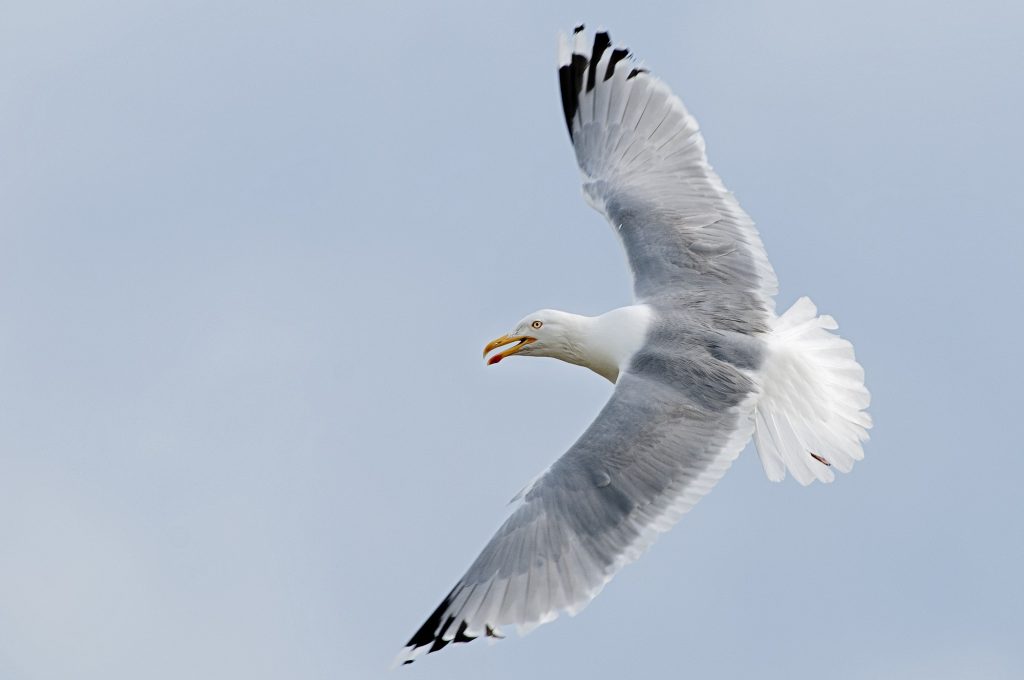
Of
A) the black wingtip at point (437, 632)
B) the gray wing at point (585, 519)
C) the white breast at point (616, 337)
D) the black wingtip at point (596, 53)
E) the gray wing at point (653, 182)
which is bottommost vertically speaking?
the black wingtip at point (437, 632)

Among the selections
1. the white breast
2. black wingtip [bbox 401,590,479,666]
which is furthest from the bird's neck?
black wingtip [bbox 401,590,479,666]

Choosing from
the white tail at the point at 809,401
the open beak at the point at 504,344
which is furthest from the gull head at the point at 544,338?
the white tail at the point at 809,401

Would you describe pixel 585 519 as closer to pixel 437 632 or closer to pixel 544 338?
pixel 437 632

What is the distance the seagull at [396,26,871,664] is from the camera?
8797 millimetres

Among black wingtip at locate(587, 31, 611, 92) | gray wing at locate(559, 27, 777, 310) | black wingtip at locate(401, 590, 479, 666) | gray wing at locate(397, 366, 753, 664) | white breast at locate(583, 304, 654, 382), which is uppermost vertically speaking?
black wingtip at locate(587, 31, 611, 92)

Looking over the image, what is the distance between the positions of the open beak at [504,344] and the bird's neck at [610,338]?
346 millimetres

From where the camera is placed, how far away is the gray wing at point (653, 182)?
1029 centimetres

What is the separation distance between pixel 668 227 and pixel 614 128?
112 cm

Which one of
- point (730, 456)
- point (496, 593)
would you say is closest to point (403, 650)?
point (496, 593)

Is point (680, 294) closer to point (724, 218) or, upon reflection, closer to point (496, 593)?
point (724, 218)

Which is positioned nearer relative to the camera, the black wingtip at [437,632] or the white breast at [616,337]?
the black wingtip at [437,632]

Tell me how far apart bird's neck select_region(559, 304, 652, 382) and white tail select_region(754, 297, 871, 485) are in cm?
75

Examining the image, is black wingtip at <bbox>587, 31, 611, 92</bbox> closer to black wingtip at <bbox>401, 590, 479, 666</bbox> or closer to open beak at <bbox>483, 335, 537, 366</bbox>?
open beak at <bbox>483, 335, 537, 366</bbox>

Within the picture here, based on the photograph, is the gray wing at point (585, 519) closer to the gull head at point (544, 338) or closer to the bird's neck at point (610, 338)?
the bird's neck at point (610, 338)
